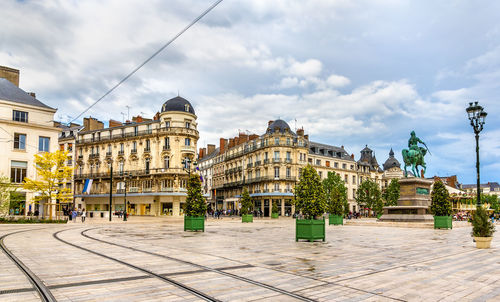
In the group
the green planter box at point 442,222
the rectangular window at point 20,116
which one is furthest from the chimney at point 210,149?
the green planter box at point 442,222

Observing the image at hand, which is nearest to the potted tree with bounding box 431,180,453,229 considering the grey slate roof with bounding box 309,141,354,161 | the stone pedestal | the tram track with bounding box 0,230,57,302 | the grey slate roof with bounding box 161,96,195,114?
the stone pedestal

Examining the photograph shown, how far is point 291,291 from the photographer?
634 cm

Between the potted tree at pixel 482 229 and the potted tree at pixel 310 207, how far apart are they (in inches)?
208

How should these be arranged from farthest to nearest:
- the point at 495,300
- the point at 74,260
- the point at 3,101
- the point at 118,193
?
the point at 118,193 < the point at 3,101 < the point at 74,260 < the point at 495,300

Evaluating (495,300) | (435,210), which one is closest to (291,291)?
(495,300)

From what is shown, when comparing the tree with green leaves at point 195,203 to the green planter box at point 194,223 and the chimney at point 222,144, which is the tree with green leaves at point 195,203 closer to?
the green planter box at point 194,223

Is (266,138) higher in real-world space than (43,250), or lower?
higher

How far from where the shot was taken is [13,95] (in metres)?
38.2

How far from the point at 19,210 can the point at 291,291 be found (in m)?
39.0

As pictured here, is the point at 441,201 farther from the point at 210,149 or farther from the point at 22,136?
the point at 210,149

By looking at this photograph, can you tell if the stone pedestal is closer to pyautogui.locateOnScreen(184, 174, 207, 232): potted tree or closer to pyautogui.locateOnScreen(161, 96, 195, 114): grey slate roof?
pyautogui.locateOnScreen(184, 174, 207, 232): potted tree

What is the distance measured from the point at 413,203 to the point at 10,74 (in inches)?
1740

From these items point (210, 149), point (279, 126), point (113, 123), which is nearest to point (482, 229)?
point (279, 126)

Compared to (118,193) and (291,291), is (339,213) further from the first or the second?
(118,193)
